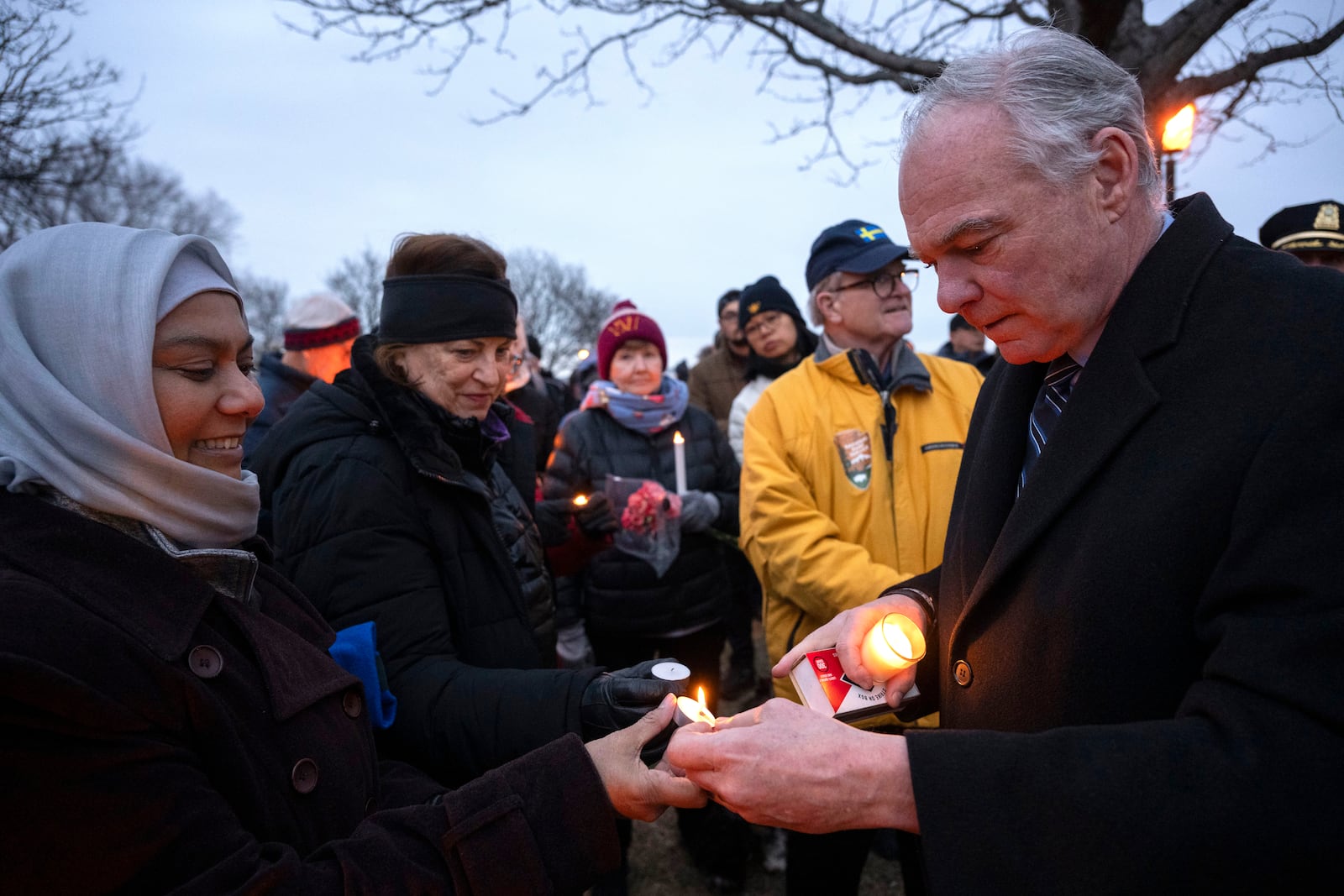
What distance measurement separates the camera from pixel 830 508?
335cm

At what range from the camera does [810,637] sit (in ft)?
6.80

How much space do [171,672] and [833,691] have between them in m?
1.40

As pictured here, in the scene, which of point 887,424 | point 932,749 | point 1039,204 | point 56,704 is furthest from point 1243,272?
point 56,704

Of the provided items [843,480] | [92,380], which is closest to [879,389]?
[843,480]

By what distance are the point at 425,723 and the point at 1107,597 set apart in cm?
171

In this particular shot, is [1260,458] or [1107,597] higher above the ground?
[1260,458]

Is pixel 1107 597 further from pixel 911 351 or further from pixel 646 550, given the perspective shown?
pixel 646 550

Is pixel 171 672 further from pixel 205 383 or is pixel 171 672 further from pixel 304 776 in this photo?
pixel 205 383

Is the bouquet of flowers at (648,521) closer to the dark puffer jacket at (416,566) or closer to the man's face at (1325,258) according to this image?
the dark puffer jacket at (416,566)

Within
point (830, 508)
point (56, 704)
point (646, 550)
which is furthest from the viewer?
point (646, 550)

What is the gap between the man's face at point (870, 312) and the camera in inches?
136

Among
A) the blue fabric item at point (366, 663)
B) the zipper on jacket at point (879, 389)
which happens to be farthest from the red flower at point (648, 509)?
the blue fabric item at point (366, 663)

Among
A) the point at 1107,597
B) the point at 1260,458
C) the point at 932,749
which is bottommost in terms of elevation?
the point at 932,749

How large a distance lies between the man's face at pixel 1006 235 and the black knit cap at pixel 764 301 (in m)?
4.02
